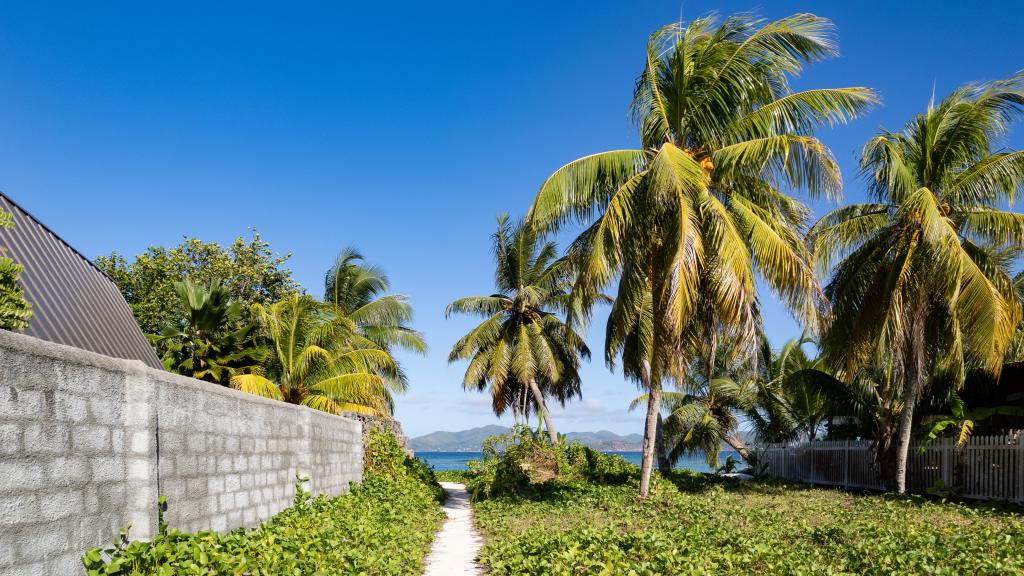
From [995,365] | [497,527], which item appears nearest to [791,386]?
[995,365]

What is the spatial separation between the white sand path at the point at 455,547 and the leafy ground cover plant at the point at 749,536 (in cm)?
23

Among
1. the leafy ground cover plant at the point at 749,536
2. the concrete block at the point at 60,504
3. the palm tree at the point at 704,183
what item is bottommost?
the leafy ground cover plant at the point at 749,536

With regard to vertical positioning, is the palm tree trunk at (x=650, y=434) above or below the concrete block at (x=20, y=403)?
below

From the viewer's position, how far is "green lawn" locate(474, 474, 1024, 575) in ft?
21.7

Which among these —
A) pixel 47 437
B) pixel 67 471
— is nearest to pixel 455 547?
pixel 67 471

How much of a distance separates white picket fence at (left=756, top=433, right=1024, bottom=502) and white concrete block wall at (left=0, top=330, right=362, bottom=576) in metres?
12.1

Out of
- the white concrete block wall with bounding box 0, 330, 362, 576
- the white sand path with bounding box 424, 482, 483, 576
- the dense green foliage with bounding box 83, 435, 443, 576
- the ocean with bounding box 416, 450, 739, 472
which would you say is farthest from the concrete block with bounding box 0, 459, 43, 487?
the ocean with bounding box 416, 450, 739, 472

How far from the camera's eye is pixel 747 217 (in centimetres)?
1230

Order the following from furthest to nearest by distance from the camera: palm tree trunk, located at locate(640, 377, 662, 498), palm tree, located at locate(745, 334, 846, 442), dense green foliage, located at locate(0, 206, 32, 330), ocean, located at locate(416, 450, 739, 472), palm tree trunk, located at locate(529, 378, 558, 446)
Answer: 1. ocean, located at locate(416, 450, 739, 472)
2. palm tree trunk, located at locate(529, 378, 558, 446)
3. palm tree, located at locate(745, 334, 846, 442)
4. palm tree trunk, located at locate(640, 377, 662, 498)
5. dense green foliage, located at locate(0, 206, 32, 330)

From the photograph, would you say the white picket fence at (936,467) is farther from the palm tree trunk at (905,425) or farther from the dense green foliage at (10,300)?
the dense green foliage at (10,300)

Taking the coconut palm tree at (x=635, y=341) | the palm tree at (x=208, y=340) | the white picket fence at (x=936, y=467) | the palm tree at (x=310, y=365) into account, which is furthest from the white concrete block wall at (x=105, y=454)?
the white picket fence at (x=936, y=467)

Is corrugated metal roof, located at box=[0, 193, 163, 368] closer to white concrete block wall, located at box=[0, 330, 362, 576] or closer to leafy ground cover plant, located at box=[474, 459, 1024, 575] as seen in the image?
white concrete block wall, located at box=[0, 330, 362, 576]

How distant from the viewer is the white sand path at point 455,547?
8250 mm

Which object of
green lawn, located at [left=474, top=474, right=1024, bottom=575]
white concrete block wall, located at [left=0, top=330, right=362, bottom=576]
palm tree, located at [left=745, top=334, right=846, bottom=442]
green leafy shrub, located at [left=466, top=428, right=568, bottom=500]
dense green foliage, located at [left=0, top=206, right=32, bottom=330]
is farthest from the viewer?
palm tree, located at [left=745, top=334, right=846, bottom=442]
